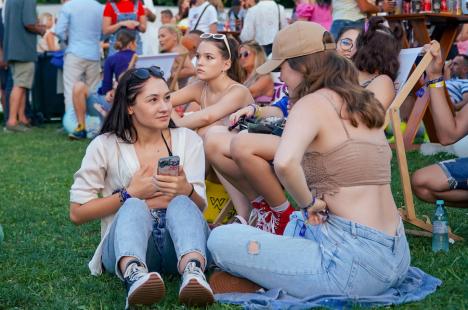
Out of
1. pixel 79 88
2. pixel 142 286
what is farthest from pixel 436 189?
pixel 79 88

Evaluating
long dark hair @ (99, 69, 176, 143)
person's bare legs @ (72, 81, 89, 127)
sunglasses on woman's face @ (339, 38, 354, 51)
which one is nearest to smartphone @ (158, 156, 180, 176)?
long dark hair @ (99, 69, 176, 143)

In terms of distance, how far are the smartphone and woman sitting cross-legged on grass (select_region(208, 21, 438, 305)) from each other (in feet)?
1.70

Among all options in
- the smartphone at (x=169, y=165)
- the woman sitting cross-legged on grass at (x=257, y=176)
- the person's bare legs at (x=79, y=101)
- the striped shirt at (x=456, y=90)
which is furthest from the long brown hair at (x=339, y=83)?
the person's bare legs at (x=79, y=101)

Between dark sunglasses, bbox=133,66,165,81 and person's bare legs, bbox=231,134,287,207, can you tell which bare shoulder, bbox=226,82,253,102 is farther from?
dark sunglasses, bbox=133,66,165,81

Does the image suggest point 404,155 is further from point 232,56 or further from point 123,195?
point 123,195

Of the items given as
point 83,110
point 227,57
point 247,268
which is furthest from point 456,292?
point 83,110

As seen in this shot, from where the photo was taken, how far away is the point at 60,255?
4.98m

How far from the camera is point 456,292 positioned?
3.92 metres

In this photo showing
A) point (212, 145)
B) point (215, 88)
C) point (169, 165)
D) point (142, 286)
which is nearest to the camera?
point (142, 286)

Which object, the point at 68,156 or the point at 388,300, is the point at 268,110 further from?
the point at 68,156

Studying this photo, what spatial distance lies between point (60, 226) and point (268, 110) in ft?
5.49

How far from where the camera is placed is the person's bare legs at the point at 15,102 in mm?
12773

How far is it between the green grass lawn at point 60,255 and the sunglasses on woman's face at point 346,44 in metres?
1.23

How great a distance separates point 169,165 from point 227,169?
0.97 m
